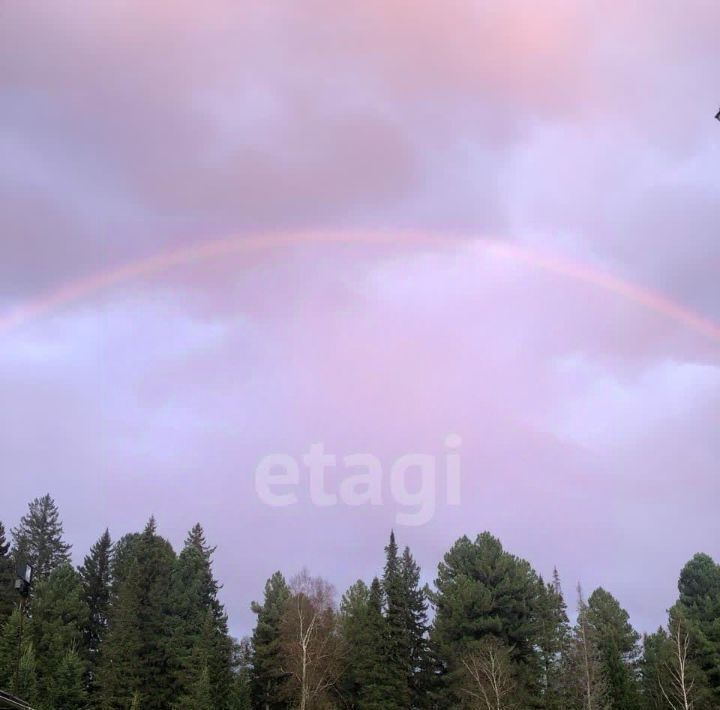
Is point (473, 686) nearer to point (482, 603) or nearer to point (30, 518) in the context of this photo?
point (482, 603)

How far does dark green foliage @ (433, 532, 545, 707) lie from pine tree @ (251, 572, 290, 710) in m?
15.6

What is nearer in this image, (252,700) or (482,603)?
(482,603)

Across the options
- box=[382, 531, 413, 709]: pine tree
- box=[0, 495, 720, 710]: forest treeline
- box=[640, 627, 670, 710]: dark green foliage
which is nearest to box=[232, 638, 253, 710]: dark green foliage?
box=[0, 495, 720, 710]: forest treeline

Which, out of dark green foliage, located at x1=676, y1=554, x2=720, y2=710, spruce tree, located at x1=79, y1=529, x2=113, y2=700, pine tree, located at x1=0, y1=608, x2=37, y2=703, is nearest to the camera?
dark green foliage, located at x1=676, y1=554, x2=720, y2=710

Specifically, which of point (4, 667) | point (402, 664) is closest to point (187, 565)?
point (4, 667)

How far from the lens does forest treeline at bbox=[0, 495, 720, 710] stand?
223 feet

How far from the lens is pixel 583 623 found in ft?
215

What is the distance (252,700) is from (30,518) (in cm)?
5229

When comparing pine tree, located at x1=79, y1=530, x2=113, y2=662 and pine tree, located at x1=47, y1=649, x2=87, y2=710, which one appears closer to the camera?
pine tree, located at x1=47, y1=649, x2=87, y2=710

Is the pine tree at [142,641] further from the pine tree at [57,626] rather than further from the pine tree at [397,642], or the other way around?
the pine tree at [397,642]

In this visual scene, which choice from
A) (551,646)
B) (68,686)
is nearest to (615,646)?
(551,646)

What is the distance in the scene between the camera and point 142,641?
246ft

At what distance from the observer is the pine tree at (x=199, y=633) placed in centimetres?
7088

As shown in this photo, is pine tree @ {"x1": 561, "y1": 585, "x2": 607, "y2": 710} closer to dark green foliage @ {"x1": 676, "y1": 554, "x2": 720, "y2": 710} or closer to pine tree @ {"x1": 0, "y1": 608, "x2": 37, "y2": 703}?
dark green foliage @ {"x1": 676, "y1": 554, "x2": 720, "y2": 710}
